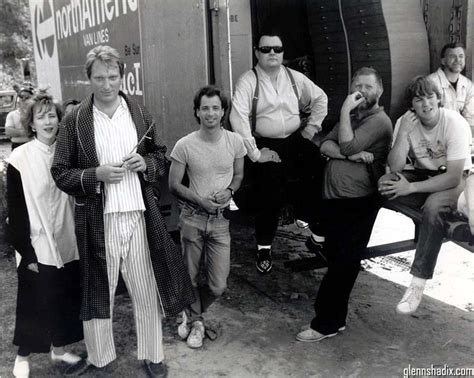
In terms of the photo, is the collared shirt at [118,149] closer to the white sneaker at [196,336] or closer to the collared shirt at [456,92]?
the white sneaker at [196,336]

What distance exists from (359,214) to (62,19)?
4.58m

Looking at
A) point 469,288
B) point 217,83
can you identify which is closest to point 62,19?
point 217,83

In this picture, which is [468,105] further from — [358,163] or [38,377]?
[38,377]

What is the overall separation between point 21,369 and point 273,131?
214cm

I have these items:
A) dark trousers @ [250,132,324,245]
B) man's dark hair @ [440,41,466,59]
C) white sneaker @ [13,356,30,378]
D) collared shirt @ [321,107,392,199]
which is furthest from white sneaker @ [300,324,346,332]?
man's dark hair @ [440,41,466,59]

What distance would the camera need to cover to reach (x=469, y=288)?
474 centimetres

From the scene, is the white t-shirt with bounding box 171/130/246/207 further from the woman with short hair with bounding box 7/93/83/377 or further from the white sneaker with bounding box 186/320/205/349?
the white sneaker with bounding box 186/320/205/349

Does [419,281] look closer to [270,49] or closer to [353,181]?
[353,181]

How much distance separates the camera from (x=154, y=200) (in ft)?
10.1

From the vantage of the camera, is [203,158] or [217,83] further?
[217,83]

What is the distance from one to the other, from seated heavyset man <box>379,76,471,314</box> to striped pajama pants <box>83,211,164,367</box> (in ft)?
4.45

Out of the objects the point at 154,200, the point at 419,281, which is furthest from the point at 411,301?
the point at 154,200

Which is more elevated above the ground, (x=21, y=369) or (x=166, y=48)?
(x=166, y=48)

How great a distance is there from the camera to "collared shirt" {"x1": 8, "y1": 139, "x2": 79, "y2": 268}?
2.99m
